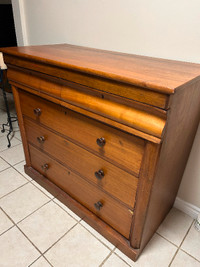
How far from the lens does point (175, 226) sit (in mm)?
1446

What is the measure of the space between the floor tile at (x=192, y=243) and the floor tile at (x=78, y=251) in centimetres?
51

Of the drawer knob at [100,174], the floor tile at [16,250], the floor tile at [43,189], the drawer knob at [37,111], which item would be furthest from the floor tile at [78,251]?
the drawer knob at [37,111]

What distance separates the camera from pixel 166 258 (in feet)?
4.09

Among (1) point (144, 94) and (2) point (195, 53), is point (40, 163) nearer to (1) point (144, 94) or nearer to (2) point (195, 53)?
(1) point (144, 94)

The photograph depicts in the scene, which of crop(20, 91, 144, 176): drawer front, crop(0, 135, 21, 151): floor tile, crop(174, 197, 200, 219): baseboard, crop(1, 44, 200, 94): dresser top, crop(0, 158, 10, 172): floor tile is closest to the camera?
crop(1, 44, 200, 94): dresser top

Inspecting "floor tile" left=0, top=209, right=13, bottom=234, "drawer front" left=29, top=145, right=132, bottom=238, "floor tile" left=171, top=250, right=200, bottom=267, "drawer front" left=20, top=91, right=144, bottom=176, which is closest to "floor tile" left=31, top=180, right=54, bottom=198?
"drawer front" left=29, top=145, right=132, bottom=238

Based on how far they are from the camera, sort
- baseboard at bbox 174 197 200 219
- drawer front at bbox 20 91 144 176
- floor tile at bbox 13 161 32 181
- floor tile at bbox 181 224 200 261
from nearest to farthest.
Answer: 1. drawer front at bbox 20 91 144 176
2. floor tile at bbox 181 224 200 261
3. baseboard at bbox 174 197 200 219
4. floor tile at bbox 13 161 32 181

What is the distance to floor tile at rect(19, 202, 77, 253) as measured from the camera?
1.32 meters

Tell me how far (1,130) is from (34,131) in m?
1.25

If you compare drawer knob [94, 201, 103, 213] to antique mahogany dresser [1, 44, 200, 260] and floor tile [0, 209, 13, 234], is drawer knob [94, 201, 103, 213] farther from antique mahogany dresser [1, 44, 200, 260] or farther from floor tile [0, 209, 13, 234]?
floor tile [0, 209, 13, 234]

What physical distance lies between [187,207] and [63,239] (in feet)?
3.01

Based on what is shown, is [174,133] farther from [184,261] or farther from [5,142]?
[5,142]

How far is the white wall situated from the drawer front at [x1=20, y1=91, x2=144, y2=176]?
594mm

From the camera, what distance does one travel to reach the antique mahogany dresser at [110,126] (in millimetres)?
789
